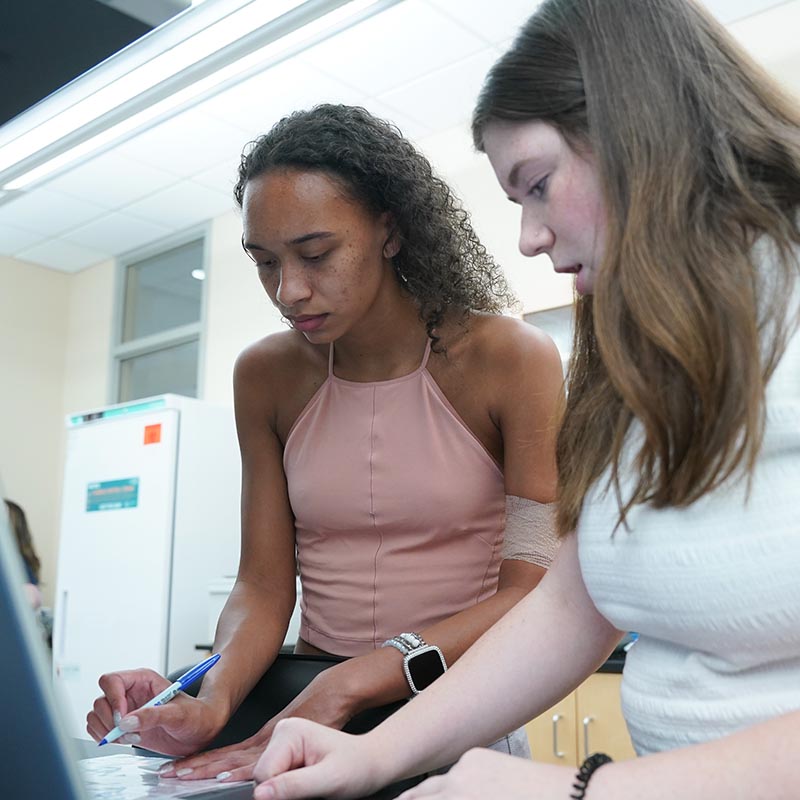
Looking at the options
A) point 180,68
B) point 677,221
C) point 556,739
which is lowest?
point 556,739

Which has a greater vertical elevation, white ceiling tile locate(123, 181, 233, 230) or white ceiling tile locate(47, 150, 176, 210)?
white ceiling tile locate(47, 150, 176, 210)

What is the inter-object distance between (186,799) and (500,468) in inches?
25.1

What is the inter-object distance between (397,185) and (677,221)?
1.98ft

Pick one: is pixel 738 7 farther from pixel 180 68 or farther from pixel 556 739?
pixel 556 739

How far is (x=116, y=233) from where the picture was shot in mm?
5246

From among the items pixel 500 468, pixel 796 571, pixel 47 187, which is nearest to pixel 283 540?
pixel 500 468

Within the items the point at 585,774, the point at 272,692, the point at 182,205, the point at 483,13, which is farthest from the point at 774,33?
the point at 585,774

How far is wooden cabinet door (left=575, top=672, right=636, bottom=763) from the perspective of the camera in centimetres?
260

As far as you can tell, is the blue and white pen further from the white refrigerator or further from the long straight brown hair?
the white refrigerator

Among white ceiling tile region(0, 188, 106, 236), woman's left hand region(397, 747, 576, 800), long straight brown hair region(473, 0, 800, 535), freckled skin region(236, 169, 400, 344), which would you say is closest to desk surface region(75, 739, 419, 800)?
woman's left hand region(397, 747, 576, 800)

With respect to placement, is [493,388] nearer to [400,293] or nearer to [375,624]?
[400,293]

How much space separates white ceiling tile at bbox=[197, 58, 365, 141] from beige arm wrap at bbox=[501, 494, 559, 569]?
2768mm

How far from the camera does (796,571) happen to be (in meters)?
0.59

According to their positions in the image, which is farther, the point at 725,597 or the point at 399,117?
the point at 399,117
